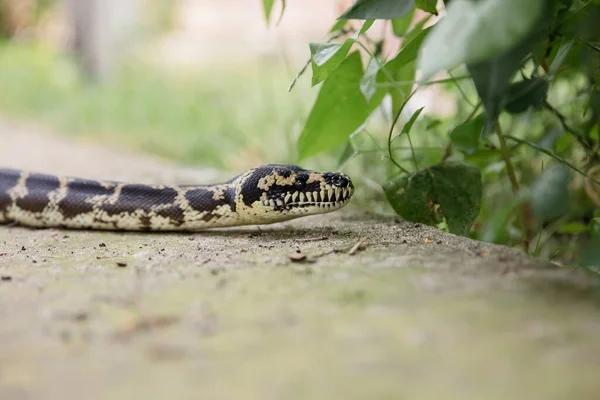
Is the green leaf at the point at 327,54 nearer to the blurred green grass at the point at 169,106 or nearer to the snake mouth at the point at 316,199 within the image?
the snake mouth at the point at 316,199

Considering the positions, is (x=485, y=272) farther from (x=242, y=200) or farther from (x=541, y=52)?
(x=242, y=200)

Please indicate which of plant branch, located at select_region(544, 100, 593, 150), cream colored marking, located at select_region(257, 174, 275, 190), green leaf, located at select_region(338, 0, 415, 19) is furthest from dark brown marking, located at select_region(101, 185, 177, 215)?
plant branch, located at select_region(544, 100, 593, 150)

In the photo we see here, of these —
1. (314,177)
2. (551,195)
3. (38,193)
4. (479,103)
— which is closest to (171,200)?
(314,177)

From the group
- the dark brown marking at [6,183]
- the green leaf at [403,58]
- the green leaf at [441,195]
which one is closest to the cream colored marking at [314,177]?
the green leaf at [441,195]

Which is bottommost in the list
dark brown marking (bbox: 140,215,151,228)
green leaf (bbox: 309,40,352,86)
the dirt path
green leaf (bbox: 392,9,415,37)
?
the dirt path

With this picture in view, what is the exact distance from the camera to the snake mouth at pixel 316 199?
3.68 m

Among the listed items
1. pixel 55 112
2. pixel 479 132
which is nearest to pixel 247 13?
pixel 55 112

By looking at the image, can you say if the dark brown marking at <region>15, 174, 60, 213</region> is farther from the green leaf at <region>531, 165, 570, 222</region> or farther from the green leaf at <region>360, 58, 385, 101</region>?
the green leaf at <region>531, 165, 570, 222</region>

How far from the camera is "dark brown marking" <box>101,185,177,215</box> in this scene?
4.06m

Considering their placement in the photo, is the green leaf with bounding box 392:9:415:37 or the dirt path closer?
the dirt path

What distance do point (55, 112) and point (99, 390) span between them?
10093 millimetres

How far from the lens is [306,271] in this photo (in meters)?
2.42

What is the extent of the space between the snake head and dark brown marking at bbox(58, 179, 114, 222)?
1065 millimetres

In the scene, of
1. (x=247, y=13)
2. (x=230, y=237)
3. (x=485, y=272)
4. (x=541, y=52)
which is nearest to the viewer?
(x=485, y=272)
